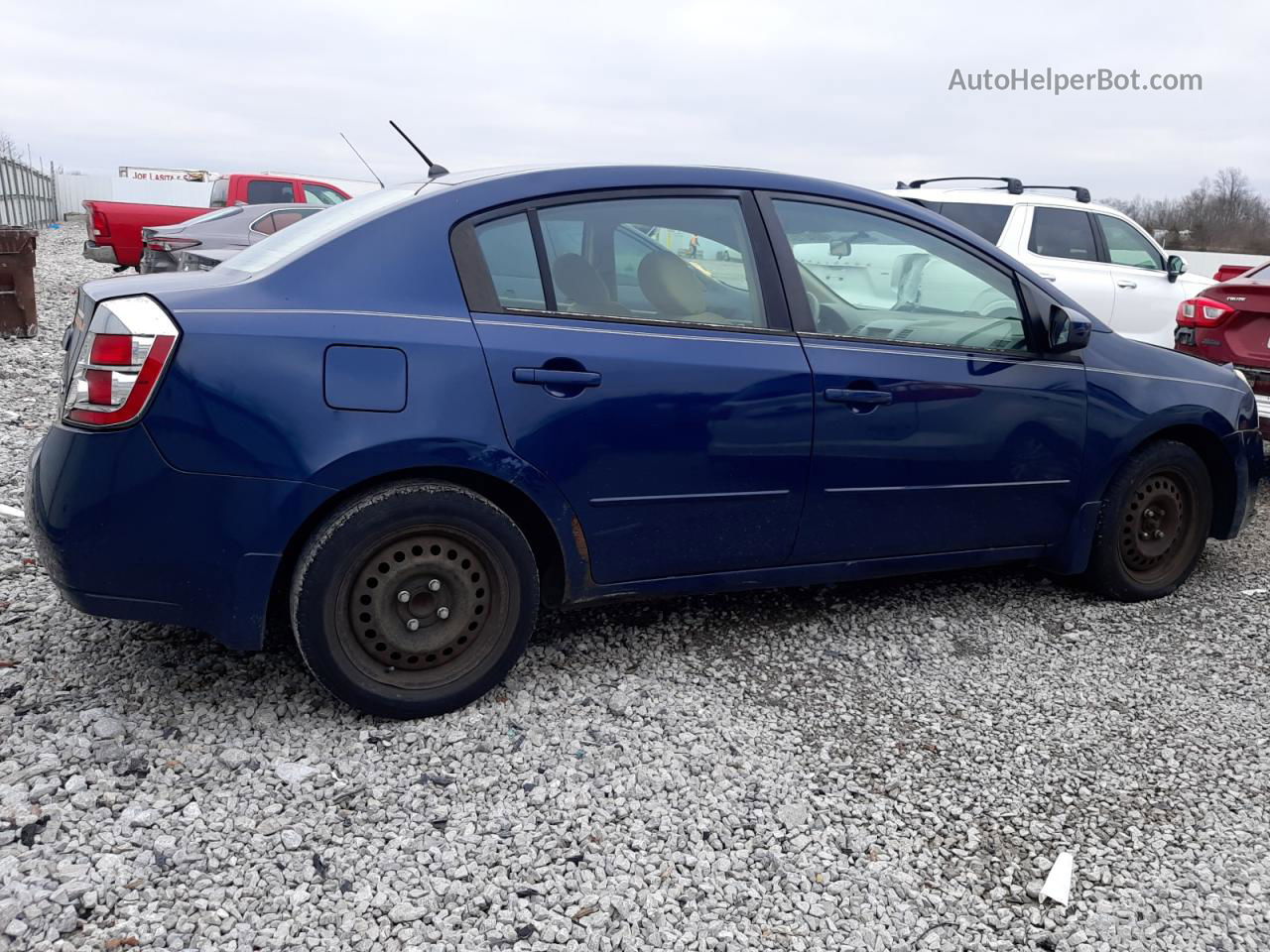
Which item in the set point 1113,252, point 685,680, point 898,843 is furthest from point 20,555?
point 1113,252

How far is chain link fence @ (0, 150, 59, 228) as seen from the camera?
3172cm

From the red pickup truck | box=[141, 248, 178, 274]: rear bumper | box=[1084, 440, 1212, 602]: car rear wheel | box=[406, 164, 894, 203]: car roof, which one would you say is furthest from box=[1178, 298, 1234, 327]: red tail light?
the red pickup truck

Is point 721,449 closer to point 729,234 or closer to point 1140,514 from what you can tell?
point 729,234

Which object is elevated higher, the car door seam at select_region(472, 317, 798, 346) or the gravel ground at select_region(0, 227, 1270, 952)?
the car door seam at select_region(472, 317, 798, 346)

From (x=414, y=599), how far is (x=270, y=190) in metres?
17.7

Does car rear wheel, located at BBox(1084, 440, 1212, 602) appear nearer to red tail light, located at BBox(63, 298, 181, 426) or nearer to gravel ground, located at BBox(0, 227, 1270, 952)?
gravel ground, located at BBox(0, 227, 1270, 952)

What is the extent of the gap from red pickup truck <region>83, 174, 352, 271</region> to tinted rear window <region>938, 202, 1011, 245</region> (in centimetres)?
1086

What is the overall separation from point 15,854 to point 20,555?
7.35ft

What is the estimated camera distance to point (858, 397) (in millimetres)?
3660

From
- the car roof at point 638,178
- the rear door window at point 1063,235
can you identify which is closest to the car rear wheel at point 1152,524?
the car roof at point 638,178

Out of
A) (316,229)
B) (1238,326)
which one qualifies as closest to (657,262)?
(316,229)

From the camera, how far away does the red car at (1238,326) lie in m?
6.74

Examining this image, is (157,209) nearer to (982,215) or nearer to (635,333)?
(982,215)

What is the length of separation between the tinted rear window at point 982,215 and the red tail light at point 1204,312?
2369 millimetres
